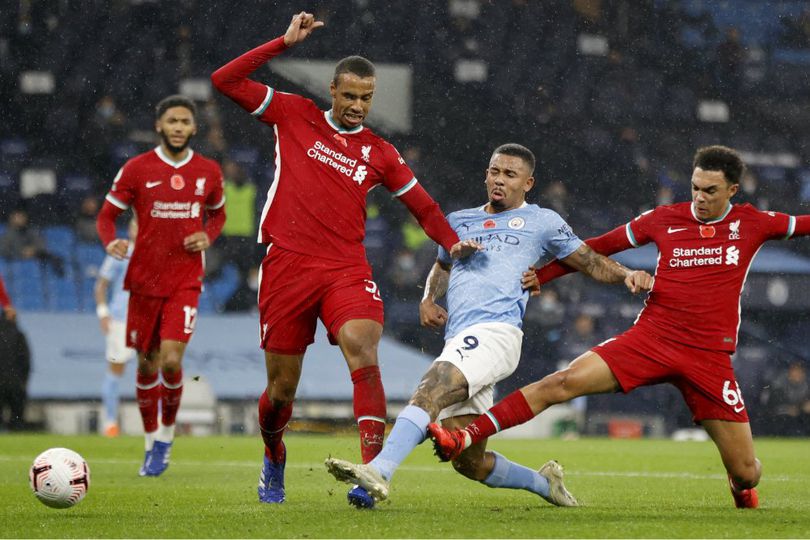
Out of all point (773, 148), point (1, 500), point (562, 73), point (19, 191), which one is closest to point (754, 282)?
point (773, 148)

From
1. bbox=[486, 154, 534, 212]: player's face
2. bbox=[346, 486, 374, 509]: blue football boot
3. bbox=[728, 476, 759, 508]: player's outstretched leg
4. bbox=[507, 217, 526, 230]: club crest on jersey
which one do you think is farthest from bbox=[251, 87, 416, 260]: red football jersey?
bbox=[728, 476, 759, 508]: player's outstretched leg

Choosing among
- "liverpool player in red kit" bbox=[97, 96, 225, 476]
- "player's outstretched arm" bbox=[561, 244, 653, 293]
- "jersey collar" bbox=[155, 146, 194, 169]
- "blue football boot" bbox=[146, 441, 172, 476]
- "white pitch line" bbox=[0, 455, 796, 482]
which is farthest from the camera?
"white pitch line" bbox=[0, 455, 796, 482]

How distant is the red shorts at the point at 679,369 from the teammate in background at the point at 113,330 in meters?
7.99

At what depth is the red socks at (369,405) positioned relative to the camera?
590 centimetres

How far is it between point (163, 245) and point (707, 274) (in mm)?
3921

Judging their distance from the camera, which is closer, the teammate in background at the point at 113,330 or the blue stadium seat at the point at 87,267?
the teammate in background at the point at 113,330

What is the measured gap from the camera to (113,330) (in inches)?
577

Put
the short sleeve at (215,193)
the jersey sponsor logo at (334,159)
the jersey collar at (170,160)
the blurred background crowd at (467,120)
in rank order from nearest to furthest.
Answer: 1. the jersey sponsor logo at (334,159)
2. the jersey collar at (170,160)
3. the short sleeve at (215,193)
4. the blurred background crowd at (467,120)

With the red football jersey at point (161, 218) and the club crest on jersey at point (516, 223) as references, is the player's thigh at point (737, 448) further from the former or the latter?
the red football jersey at point (161, 218)

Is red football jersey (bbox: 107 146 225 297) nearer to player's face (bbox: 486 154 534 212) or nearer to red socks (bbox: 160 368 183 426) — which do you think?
red socks (bbox: 160 368 183 426)

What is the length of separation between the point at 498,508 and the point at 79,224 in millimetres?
13063

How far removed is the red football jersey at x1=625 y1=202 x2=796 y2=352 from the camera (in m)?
6.53

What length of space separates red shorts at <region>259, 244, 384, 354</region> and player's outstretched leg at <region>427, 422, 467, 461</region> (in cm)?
75

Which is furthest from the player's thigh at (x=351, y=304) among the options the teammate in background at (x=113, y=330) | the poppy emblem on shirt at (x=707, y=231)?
the teammate in background at (x=113, y=330)
